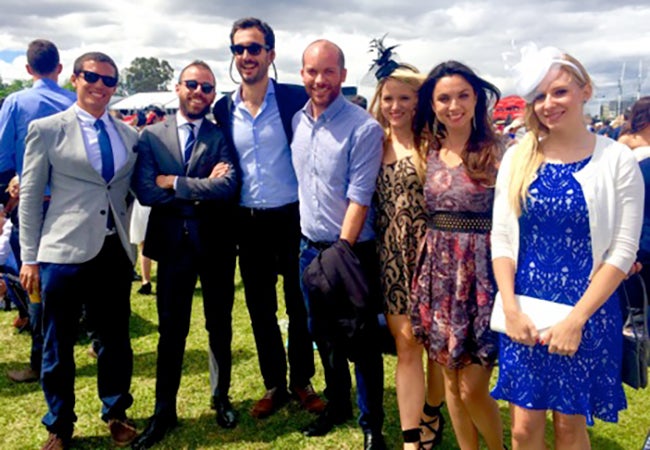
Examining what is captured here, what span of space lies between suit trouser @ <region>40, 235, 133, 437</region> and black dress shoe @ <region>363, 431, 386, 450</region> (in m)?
1.64

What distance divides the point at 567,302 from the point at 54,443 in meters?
3.17

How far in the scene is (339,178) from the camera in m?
3.09

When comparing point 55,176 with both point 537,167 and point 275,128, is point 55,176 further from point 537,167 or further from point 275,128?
point 537,167

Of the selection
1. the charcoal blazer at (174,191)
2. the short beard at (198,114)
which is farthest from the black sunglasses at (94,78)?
the short beard at (198,114)

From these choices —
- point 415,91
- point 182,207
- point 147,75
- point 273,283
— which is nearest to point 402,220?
point 415,91

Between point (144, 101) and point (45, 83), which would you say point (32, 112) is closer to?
point (45, 83)

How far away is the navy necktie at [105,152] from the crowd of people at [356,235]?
0.04ft

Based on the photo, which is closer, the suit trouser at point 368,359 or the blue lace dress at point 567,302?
the blue lace dress at point 567,302

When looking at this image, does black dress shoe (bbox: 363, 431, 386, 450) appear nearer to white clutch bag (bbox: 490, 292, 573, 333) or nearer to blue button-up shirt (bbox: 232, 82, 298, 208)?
white clutch bag (bbox: 490, 292, 573, 333)

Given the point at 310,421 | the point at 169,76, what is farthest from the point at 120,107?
the point at 169,76

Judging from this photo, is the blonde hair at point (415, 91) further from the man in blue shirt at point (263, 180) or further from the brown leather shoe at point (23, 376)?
the brown leather shoe at point (23, 376)

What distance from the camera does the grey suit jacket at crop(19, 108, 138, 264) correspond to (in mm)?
3154

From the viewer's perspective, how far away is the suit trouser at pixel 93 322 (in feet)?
10.7

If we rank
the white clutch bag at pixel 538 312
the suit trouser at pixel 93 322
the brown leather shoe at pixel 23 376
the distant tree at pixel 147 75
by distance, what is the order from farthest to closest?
the distant tree at pixel 147 75 → the brown leather shoe at pixel 23 376 → the suit trouser at pixel 93 322 → the white clutch bag at pixel 538 312
